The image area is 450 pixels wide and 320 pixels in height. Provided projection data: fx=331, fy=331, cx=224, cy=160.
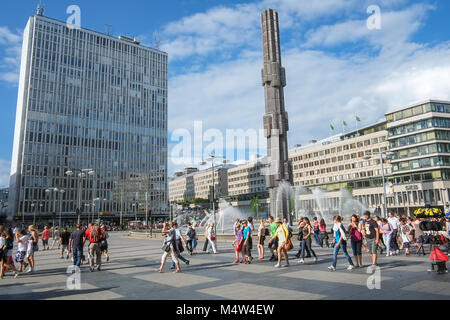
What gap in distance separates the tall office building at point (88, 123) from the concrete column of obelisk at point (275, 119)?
163 ft

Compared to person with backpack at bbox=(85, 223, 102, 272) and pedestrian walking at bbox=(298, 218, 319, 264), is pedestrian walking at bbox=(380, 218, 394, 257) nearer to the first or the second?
pedestrian walking at bbox=(298, 218, 319, 264)

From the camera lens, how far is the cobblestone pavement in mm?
8016

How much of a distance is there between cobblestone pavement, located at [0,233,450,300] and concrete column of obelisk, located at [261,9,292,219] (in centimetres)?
1979

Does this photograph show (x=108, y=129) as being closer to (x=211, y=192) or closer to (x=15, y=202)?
(x=15, y=202)

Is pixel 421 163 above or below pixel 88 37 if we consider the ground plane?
below

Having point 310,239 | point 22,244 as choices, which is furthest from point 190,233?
point 22,244

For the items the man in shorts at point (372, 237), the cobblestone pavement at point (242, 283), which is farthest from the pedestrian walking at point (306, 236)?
the man in shorts at point (372, 237)

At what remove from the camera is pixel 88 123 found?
307 feet

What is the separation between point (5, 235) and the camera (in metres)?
12.5

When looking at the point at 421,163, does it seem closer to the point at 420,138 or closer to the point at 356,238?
the point at 420,138

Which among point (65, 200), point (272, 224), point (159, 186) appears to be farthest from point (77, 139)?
point (272, 224)

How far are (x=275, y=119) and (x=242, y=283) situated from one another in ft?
85.6

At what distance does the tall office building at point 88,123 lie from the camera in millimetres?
84188

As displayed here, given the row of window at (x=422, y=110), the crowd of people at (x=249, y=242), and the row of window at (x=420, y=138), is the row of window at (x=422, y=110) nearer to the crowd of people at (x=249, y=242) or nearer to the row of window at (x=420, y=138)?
the row of window at (x=420, y=138)
